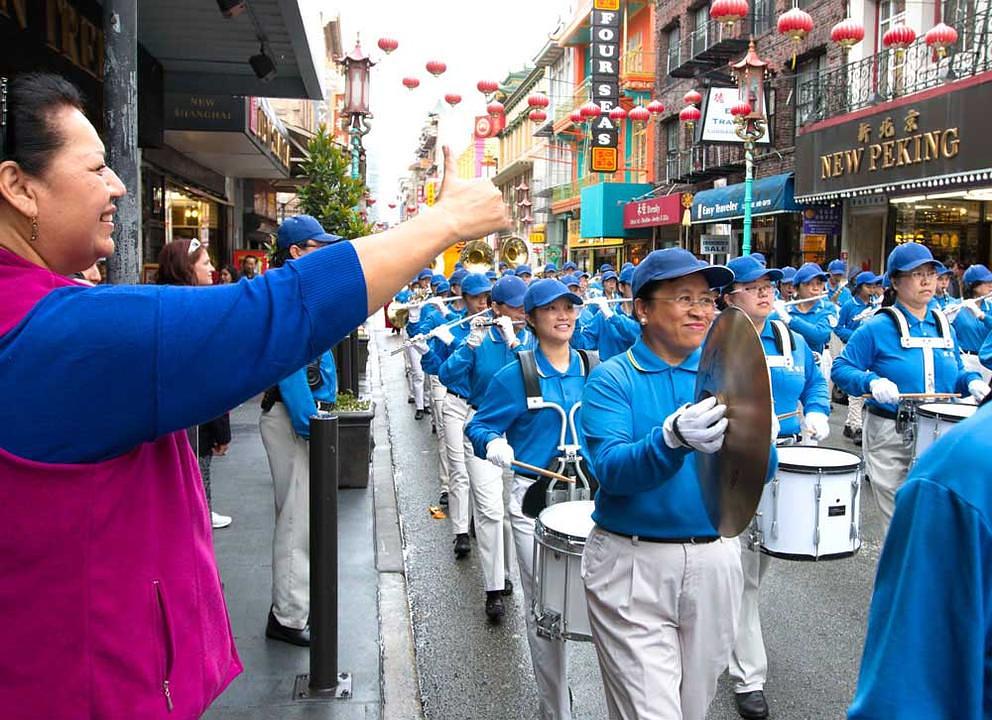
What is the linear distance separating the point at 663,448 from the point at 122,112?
311 centimetres

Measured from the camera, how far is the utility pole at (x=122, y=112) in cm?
449

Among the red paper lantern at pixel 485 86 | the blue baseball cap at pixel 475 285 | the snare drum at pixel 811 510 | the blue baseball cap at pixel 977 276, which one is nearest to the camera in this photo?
the snare drum at pixel 811 510

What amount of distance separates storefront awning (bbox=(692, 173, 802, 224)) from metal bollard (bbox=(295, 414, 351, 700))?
2174 centimetres

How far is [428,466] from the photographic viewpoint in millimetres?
11922

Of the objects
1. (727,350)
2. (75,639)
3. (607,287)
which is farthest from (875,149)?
(75,639)

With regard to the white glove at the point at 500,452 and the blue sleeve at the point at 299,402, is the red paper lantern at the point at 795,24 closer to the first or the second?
the white glove at the point at 500,452

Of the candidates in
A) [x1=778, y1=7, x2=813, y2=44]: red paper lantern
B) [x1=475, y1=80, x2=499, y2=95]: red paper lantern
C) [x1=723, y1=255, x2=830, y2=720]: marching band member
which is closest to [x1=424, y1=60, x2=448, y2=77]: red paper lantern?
[x1=475, y1=80, x2=499, y2=95]: red paper lantern

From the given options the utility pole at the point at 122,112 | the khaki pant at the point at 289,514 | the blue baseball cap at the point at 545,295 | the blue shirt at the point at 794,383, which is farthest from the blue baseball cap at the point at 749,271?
the utility pole at the point at 122,112

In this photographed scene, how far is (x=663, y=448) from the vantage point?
3.09 metres

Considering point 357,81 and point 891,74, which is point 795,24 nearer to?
point 891,74

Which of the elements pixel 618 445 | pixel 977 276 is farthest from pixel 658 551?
pixel 977 276

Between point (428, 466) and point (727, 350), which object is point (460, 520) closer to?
point (428, 466)

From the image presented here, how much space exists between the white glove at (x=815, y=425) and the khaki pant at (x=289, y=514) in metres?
3.06

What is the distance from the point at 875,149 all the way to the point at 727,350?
19719 millimetres
